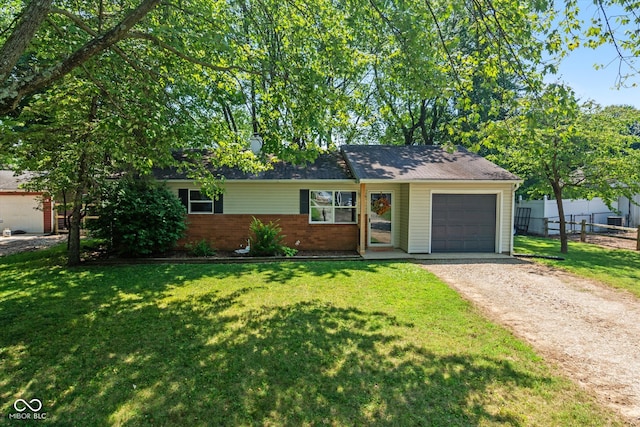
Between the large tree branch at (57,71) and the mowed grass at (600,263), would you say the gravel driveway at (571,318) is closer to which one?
the mowed grass at (600,263)

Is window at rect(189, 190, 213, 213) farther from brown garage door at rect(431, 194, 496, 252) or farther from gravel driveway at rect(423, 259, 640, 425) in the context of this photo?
brown garage door at rect(431, 194, 496, 252)

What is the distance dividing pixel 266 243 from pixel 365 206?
143 inches

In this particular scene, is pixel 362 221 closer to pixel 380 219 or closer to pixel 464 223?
pixel 380 219

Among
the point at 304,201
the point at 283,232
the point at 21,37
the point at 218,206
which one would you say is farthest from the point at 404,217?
the point at 21,37

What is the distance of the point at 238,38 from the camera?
7.10 m

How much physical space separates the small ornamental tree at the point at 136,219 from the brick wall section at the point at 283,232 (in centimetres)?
134

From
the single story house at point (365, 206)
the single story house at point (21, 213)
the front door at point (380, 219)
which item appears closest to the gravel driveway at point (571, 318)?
the single story house at point (365, 206)

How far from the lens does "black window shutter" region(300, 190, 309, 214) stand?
12781 millimetres

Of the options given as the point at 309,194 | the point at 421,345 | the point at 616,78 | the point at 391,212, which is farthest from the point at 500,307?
the point at 309,194

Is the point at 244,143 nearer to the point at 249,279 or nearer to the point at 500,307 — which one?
the point at 249,279

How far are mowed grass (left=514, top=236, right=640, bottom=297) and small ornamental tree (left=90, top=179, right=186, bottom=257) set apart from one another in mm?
11847

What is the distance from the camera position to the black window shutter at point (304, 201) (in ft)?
41.9

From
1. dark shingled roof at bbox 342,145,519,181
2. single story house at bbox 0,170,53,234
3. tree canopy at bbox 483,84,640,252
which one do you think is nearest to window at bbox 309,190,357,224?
dark shingled roof at bbox 342,145,519,181

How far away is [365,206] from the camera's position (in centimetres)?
1237
